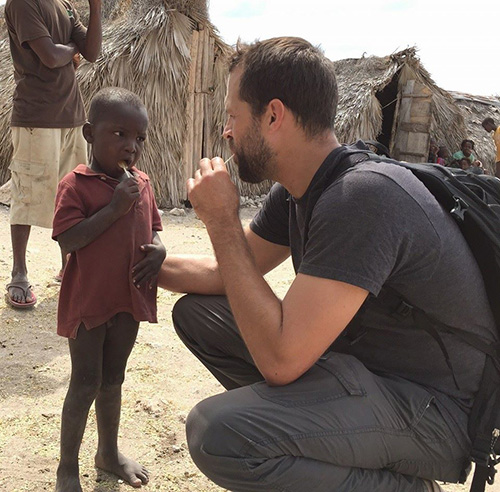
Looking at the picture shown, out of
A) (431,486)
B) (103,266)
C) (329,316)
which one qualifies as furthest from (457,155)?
(329,316)

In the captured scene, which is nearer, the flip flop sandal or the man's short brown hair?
the man's short brown hair

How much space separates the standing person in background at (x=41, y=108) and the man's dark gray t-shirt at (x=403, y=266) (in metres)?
2.54

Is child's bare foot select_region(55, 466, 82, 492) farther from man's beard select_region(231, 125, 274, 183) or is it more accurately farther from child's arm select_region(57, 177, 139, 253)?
man's beard select_region(231, 125, 274, 183)

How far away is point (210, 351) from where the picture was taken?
2514 millimetres

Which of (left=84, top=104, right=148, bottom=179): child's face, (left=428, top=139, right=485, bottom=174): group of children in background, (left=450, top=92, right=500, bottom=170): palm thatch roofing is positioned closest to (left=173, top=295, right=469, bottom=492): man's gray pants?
(left=84, top=104, right=148, bottom=179): child's face

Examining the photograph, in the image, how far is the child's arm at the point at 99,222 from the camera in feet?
7.11

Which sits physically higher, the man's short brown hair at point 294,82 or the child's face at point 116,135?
the man's short brown hair at point 294,82

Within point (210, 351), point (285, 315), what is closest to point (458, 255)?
point (285, 315)

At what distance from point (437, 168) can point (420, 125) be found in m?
11.3

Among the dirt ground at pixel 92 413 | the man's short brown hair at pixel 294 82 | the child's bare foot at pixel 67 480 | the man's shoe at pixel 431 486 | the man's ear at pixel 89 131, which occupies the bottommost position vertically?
the dirt ground at pixel 92 413

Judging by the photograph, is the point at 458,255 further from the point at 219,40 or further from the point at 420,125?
the point at 420,125

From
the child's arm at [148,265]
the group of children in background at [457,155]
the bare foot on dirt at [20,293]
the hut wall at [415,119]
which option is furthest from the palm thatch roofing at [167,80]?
the child's arm at [148,265]

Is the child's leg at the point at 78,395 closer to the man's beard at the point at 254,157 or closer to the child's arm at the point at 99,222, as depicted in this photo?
the child's arm at the point at 99,222

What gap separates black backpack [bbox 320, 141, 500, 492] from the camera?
192cm
